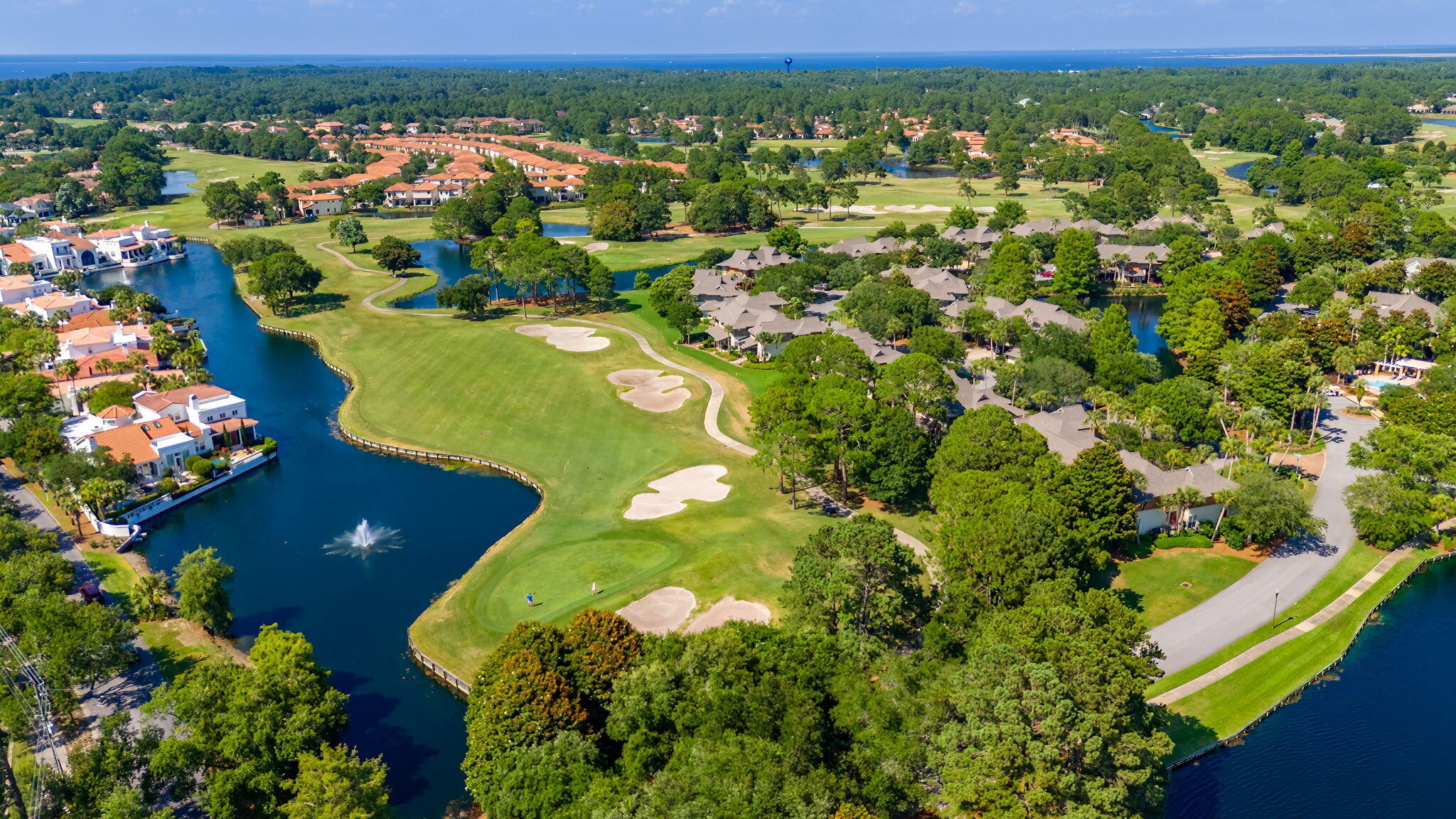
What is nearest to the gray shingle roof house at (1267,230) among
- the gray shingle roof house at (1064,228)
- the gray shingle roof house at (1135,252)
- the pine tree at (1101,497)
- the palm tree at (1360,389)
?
the gray shingle roof house at (1135,252)

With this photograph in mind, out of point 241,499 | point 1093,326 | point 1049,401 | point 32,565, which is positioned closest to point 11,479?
point 241,499

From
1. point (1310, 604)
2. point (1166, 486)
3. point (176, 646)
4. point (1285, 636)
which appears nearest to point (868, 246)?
point (1166, 486)

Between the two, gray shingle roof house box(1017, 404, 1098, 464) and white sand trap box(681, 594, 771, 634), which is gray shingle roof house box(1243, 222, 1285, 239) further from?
white sand trap box(681, 594, 771, 634)

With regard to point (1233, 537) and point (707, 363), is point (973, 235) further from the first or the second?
point (1233, 537)

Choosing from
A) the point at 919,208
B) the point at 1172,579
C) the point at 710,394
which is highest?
the point at 919,208

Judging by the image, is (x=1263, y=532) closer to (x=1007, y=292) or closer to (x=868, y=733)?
(x=868, y=733)

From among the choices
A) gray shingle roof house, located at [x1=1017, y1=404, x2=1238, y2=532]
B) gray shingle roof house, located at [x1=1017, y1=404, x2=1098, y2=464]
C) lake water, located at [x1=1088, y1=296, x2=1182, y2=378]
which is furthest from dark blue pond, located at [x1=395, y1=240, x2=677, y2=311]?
gray shingle roof house, located at [x1=1017, y1=404, x2=1238, y2=532]
